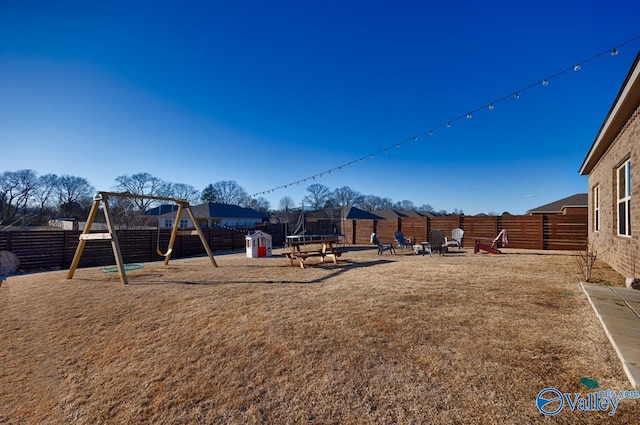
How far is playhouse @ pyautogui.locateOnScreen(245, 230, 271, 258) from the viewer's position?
12.3 metres

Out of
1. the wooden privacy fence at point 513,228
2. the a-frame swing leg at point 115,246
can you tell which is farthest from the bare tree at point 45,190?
the wooden privacy fence at point 513,228

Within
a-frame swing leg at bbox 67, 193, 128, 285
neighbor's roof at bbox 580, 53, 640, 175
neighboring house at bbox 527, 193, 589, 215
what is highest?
neighbor's roof at bbox 580, 53, 640, 175

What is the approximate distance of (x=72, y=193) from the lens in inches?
1844

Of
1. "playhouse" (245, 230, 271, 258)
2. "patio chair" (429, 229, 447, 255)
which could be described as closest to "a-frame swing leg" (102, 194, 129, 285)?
"playhouse" (245, 230, 271, 258)

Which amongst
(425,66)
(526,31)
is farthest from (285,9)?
(526,31)

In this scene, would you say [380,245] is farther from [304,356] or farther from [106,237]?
[304,356]

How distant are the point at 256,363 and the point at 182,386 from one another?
0.64 m

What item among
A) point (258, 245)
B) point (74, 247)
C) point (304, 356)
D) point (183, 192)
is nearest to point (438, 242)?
point (258, 245)

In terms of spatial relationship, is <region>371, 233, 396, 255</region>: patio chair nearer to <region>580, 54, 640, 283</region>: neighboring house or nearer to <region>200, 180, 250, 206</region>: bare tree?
<region>580, 54, 640, 283</region>: neighboring house

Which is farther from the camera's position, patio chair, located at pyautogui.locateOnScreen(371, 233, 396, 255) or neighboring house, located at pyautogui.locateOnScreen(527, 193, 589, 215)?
neighboring house, located at pyautogui.locateOnScreen(527, 193, 589, 215)

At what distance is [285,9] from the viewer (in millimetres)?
8758

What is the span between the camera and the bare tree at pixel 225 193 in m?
56.5

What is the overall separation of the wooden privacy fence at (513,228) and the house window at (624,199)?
7755 millimetres

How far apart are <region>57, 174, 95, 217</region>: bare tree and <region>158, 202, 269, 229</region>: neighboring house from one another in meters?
17.0
